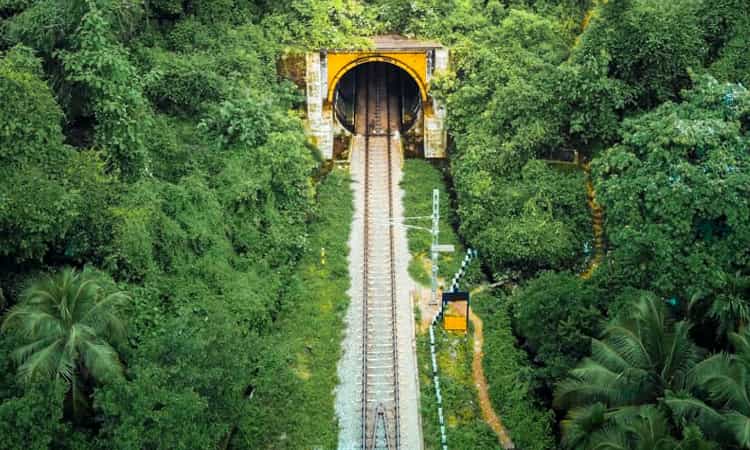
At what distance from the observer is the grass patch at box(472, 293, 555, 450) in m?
23.5

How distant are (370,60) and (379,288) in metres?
12.2

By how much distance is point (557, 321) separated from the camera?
25016 mm

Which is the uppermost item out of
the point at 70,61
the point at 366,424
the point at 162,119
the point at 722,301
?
the point at 70,61

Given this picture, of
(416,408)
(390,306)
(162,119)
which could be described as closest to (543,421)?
(416,408)

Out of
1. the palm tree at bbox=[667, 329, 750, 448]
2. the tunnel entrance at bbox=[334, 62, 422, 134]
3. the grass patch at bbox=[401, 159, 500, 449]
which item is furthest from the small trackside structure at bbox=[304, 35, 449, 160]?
the palm tree at bbox=[667, 329, 750, 448]

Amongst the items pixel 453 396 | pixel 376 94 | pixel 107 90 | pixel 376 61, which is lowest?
pixel 453 396

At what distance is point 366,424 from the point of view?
24.3 meters

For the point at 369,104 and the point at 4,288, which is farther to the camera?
the point at 369,104

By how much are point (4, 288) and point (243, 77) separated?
51.3ft

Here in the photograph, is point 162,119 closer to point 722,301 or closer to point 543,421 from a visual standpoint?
point 543,421

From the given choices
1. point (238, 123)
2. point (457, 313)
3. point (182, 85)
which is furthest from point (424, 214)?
point (182, 85)

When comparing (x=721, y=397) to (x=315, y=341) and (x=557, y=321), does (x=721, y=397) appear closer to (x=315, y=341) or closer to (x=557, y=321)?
(x=557, y=321)

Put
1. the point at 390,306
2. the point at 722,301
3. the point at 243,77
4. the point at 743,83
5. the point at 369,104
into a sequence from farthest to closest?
the point at 369,104 < the point at 243,77 < the point at 390,306 < the point at 743,83 < the point at 722,301

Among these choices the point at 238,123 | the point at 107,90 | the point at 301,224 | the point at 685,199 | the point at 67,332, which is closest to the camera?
the point at 67,332
